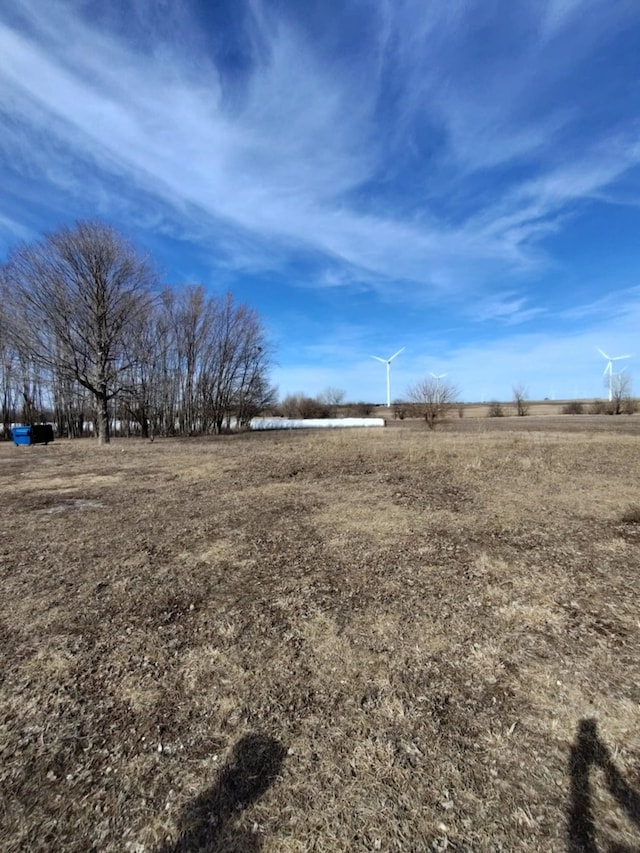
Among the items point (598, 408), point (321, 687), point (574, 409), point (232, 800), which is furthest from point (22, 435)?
point (598, 408)

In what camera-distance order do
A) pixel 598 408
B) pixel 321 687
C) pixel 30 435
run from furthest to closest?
1. pixel 598 408
2. pixel 30 435
3. pixel 321 687

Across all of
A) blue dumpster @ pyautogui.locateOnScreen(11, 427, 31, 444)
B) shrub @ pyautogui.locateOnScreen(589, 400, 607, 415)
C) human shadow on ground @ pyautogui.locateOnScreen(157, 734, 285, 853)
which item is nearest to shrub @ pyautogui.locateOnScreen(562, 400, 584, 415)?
shrub @ pyautogui.locateOnScreen(589, 400, 607, 415)

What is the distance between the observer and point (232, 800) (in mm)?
1635

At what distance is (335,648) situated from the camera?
8.80 ft

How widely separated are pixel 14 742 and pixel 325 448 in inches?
478

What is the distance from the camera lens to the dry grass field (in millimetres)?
1566

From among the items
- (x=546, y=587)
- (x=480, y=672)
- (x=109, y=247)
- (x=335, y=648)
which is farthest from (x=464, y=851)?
(x=109, y=247)

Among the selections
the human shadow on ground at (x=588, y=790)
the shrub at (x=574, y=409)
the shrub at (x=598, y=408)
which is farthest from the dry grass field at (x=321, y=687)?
the shrub at (x=598, y=408)

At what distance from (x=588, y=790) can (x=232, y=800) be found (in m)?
1.50

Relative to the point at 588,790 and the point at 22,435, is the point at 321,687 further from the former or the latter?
the point at 22,435

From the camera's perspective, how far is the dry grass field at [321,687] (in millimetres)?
1566

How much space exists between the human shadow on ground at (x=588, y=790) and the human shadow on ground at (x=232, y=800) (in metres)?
1.20

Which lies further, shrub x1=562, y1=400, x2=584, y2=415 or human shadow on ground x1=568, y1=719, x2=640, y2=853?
shrub x1=562, y1=400, x2=584, y2=415

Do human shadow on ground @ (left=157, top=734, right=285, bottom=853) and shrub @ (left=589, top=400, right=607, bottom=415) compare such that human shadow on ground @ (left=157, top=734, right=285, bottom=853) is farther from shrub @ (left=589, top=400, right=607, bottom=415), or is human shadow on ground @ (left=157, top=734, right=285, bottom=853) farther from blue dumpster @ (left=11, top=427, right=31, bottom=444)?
shrub @ (left=589, top=400, right=607, bottom=415)
